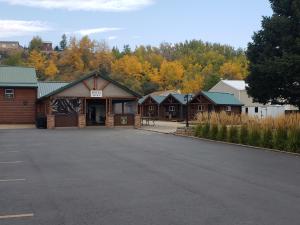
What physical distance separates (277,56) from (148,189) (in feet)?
81.5

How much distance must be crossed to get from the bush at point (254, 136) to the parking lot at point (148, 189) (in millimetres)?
4413

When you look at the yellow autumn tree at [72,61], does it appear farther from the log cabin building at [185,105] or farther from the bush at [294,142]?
the bush at [294,142]

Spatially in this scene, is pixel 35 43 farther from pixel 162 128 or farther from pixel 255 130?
pixel 255 130

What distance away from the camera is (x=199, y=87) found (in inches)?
3802

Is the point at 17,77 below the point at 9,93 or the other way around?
the other way around


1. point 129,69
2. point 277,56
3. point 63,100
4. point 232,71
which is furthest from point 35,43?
point 277,56

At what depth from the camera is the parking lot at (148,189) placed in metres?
7.38

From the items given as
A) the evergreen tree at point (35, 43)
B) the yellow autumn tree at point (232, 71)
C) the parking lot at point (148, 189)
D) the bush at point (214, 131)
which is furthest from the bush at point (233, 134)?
the evergreen tree at point (35, 43)

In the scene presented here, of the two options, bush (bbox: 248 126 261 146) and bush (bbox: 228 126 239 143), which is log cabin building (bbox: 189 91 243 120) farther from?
bush (bbox: 248 126 261 146)

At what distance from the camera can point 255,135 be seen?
21641 millimetres

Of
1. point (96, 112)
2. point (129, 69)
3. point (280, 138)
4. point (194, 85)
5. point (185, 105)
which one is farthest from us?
point (129, 69)

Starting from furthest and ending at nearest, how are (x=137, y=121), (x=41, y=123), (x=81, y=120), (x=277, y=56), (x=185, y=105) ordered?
1. (x=185, y=105)
2. (x=137, y=121)
3. (x=81, y=120)
4. (x=41, y=123)
5. (x=277, y=56)

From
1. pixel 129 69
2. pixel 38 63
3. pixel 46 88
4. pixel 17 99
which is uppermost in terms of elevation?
pixel 38 63

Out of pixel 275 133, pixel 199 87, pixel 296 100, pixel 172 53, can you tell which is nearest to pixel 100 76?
pixel 296 100
